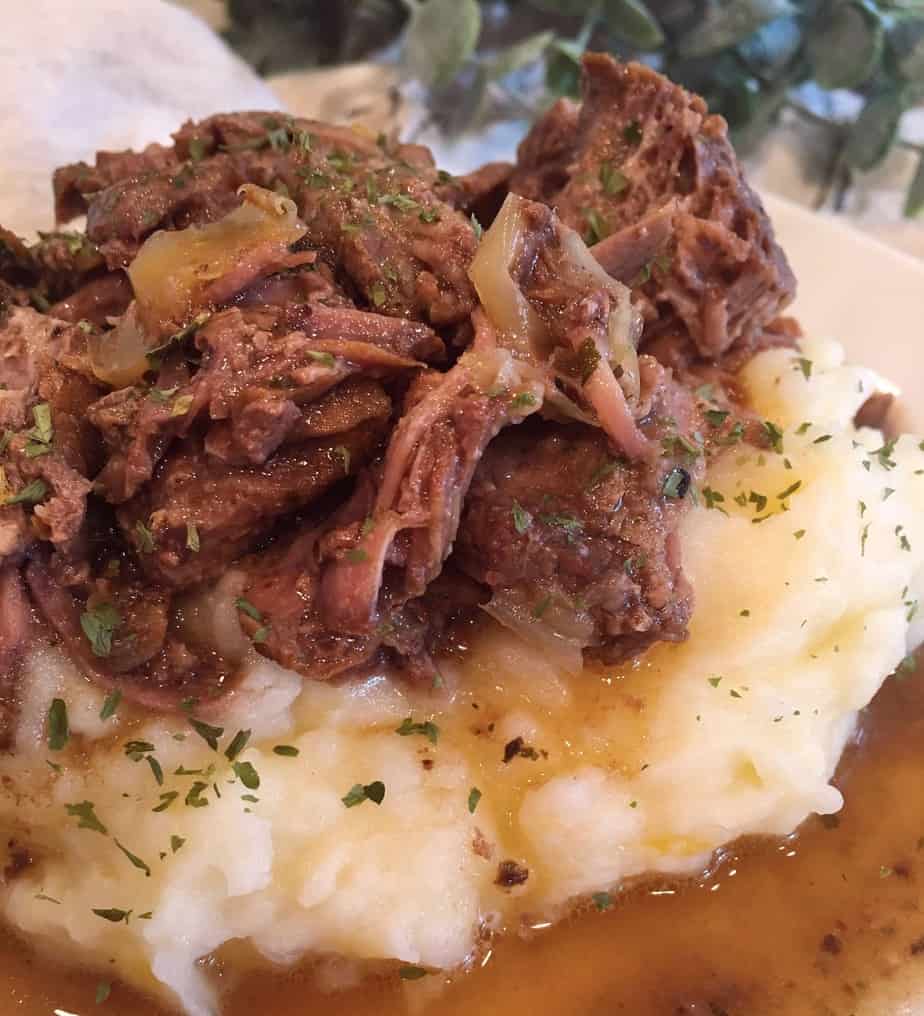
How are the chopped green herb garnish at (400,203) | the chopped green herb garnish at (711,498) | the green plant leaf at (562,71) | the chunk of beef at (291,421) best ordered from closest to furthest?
the chunk of beef at (291,421), the chopped green herb garnish at (400,203), the chopped green herb garnish at (711,498), the green plant leaf at (562,71)

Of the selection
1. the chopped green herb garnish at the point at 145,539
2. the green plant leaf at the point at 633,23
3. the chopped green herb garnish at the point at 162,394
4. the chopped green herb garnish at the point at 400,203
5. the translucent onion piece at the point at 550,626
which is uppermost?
the green plant leaf at the point at 633,23

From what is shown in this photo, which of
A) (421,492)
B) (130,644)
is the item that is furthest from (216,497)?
(421,492)

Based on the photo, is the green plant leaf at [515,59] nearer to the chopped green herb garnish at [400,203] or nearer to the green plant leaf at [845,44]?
the green plant leaf at [845,44]

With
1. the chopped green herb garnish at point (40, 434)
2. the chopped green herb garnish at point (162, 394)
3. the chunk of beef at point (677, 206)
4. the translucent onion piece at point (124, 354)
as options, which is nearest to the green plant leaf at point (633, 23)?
the chunk of beef at point (677, 206)

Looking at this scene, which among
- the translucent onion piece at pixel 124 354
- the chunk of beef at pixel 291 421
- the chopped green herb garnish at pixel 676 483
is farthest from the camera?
the chopped green herb garnish at pixel 676 483

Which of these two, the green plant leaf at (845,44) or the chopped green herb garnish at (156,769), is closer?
the chopped green herb garnish at (156,769)

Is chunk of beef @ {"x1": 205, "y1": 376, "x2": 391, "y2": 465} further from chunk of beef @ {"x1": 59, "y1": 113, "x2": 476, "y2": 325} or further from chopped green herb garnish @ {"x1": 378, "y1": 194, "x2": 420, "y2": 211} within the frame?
chopped green herb garnish @ {"x1": 378, "y1": 194, "x2": 420, "y2": 211}

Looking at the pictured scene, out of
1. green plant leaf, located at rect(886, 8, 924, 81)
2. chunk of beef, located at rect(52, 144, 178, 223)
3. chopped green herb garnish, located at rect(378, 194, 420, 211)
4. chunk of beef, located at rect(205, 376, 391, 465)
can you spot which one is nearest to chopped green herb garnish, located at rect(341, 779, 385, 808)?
chunk of beef, located at rect(205, 376, 391, 465)

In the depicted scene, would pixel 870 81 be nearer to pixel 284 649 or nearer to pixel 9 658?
pixel 284 649
